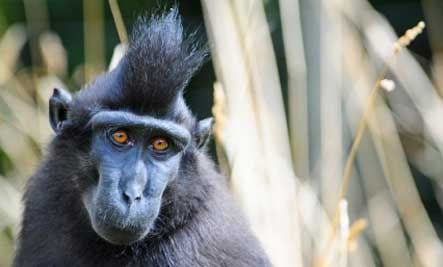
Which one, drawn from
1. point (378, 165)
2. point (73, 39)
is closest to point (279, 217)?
point (378, 165)

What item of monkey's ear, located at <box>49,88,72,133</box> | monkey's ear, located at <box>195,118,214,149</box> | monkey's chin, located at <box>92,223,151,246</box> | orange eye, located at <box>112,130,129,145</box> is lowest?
monkey's chin, located at <box>92,223,151,246</box>

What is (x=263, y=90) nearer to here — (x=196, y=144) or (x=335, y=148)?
(x=335, y=148)

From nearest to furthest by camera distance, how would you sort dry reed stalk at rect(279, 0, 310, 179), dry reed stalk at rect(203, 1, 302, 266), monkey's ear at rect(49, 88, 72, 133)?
monkey's ear at rect(49, 88, 72, 133), dry reed stalk at rect(203, 1, 302, 266), dry reed stalk at rect(279, 0, 310, 179)

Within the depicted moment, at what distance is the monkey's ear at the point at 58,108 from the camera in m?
5.45

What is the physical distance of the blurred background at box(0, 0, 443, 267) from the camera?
6562 millimetres

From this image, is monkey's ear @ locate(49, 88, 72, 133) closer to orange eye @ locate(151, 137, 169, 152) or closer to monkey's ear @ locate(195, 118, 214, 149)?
orange eye @ locate(151, 137, 169, 152)

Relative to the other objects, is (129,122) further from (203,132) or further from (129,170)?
(203,132)

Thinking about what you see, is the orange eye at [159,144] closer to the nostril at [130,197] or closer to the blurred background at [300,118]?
the nostril at [130,197]

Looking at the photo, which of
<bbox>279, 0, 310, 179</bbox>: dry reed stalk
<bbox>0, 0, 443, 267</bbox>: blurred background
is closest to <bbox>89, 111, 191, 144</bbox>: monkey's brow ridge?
<bbox>0, 0, 443, 267</bbox>: blurred background

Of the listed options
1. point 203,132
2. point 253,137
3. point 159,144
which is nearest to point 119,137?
point 159,144

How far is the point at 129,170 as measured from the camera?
5168 millimetres

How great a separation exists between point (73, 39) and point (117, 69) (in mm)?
3701

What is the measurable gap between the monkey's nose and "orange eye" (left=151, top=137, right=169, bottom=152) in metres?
0.29

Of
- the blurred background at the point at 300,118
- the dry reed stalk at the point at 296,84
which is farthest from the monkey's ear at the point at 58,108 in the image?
the dry reed stalk at the point at 296,84
